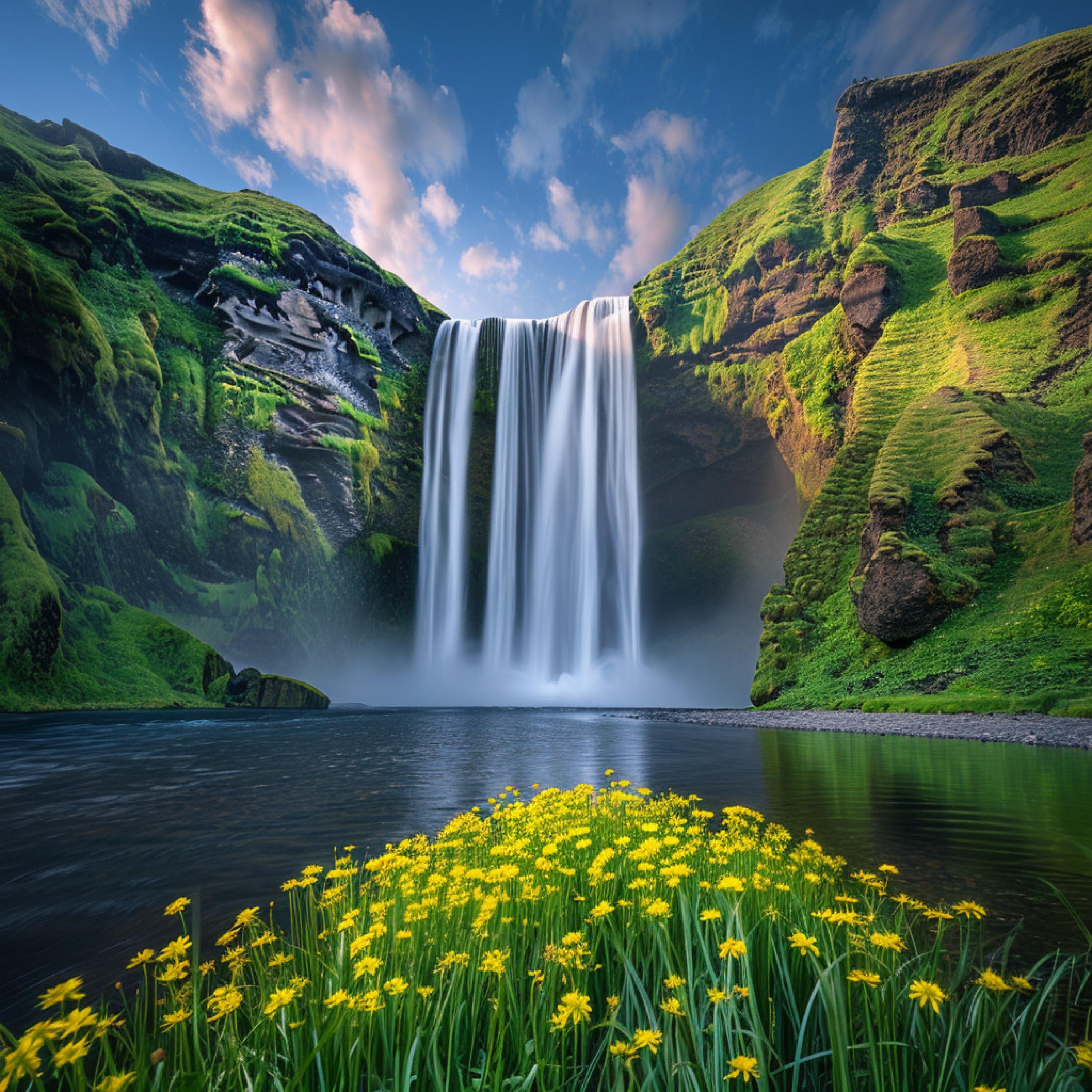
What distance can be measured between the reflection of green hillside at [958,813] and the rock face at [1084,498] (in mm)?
15096

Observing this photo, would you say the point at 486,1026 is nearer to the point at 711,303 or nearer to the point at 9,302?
the point at 9,302

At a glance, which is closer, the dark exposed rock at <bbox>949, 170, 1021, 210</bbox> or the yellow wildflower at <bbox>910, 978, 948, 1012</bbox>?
the yellow wildflower at <bbox>910, 978, 948, 1012</bbox>

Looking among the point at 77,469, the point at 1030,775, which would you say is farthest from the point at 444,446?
the point at 1030,775

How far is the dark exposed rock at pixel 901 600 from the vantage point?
80.1 feet

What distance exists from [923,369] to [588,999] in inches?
1650

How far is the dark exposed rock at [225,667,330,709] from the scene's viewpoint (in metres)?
32.6

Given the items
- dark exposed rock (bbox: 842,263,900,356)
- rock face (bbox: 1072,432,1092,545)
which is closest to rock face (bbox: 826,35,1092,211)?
dark exposed rock (bbox: 842,263,900,356)

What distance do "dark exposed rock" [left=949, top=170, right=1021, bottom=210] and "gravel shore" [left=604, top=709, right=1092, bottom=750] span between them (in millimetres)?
39582

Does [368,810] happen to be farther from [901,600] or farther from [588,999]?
[901,600]

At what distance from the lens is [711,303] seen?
156ft

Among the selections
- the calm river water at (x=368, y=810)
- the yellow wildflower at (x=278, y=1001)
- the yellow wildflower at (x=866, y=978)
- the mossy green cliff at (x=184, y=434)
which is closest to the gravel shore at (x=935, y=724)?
the calm river water at (x=368, y=810)

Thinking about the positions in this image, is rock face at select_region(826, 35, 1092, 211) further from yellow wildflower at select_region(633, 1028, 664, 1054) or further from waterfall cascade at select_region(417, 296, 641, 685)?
yellow wildflower at select_region(633, 1028, 664, 1054)

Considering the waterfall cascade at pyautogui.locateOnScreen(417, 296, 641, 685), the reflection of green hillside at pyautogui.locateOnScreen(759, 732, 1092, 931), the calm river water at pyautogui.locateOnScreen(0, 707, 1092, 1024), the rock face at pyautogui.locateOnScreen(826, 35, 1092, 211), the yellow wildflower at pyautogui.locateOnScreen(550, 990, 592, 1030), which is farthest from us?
the waterfall cascade at pyautogui.locateOnScreen(417, 296, 641, 685)

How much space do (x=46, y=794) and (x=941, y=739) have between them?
1931 cm
